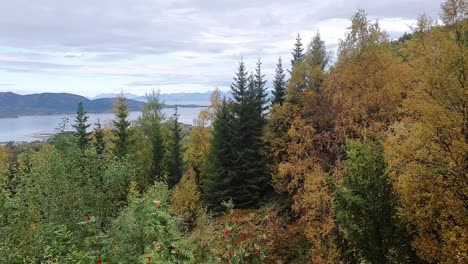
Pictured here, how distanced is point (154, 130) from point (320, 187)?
2496cm

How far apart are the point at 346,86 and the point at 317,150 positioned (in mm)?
4323

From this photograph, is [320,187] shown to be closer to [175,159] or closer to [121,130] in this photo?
[175,159]

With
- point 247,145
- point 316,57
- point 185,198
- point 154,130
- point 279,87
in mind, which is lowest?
point 185,198

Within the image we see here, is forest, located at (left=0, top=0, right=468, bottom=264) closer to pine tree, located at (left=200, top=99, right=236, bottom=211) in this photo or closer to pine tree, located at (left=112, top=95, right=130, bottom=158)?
pine tree, located at (left=200, top=99, right=236, bottom=211)

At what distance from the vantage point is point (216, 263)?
328 inches

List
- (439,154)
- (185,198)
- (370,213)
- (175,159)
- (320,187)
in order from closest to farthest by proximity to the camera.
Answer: (439,154) < (370,213) < (320,187) < (185,198) < (175,159)

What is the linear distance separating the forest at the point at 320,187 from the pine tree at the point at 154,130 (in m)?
7.76

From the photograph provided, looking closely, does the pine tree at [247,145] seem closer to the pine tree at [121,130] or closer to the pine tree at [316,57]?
the pine tree at [316,57]

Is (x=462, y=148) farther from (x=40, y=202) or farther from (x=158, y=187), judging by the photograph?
(x=40, y=202)

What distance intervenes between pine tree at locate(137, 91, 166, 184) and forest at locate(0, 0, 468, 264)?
776 cm

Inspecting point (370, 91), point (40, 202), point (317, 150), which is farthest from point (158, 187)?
point (370, 91)

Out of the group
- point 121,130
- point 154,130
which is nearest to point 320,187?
point 154,130

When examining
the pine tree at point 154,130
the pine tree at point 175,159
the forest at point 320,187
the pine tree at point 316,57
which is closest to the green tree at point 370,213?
the forest at point 320,187

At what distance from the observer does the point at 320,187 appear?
19125 millimetres
